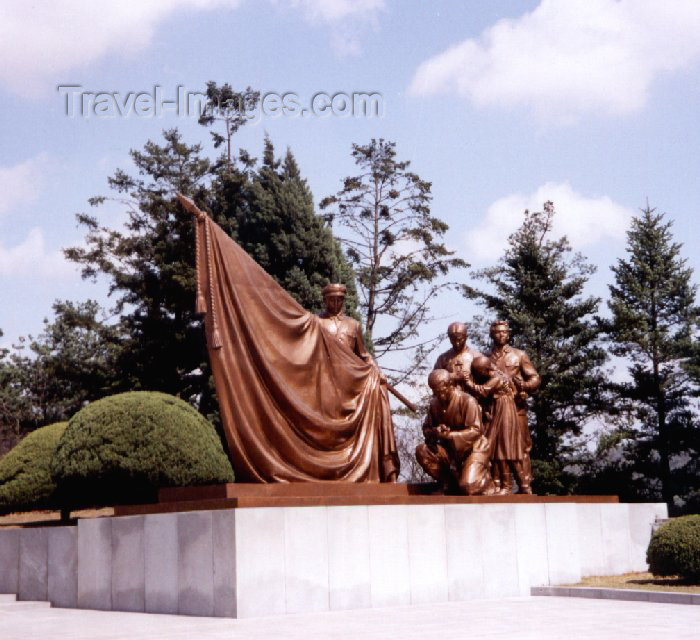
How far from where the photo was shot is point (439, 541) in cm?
1046

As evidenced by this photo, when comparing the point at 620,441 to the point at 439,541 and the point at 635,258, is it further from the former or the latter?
the point at 439,541

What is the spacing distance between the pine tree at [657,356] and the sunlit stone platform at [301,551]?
15.6 metres

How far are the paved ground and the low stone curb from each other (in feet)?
0.70

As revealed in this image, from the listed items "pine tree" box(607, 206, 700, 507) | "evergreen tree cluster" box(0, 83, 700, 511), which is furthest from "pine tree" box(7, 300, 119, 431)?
"pine tree" box(607, 206, 700, 507)

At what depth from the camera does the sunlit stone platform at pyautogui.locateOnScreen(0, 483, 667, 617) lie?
8969 mm

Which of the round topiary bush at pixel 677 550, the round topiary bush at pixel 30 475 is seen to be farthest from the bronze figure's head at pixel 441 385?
the round topiary bush at pixel 30 475

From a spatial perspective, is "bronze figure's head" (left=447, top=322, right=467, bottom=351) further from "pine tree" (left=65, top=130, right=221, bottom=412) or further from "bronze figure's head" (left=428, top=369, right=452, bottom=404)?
"pine tree" (left=65, top=130, right=221, bottom=412)

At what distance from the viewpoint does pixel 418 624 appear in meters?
7.77

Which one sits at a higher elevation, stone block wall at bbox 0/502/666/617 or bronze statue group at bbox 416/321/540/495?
bronze statue group at bbox 416/321/540/495

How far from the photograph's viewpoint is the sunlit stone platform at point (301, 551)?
8969 mm

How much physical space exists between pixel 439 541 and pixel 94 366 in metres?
19.1

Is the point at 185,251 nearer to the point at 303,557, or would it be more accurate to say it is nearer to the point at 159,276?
the point at 159,276

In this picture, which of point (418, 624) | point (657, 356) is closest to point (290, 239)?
point (657, 356)

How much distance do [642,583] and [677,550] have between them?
22.0 inches
